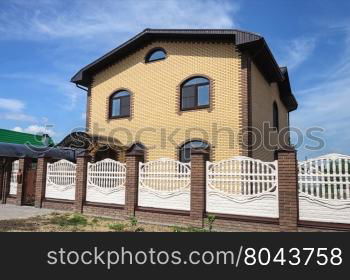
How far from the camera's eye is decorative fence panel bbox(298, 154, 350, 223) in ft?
22.2

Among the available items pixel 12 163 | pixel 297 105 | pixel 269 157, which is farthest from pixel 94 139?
pixel 297 105

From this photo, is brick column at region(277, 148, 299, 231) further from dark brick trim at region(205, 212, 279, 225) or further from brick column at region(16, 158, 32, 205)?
brick column at region(16, 158, 32, 205)

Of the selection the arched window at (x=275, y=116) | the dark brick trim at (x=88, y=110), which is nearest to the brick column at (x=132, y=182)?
the dark brick trim at (x=88, y=110)

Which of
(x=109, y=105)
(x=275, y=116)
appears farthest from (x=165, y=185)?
(x=275, y=116)

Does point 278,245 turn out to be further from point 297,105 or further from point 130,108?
point 297,105

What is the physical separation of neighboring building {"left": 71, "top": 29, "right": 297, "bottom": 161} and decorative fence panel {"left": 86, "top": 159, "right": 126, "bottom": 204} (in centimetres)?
333

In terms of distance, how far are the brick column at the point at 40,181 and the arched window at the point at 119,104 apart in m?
4.10

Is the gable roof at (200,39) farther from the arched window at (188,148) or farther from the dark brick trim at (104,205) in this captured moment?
the dark brick trim at (104,205)

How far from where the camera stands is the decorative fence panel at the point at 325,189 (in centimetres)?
675

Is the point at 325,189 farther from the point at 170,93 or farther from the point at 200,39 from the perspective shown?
the point at 200,39

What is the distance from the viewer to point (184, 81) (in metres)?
13.1

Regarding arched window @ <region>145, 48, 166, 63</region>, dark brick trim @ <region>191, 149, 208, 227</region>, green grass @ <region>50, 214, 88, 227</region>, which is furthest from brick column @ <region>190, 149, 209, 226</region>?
arched window @ <region>145, 48, 166, 63</region>

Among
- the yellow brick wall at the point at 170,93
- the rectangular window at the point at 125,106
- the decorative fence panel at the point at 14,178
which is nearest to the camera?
the yellow brick wall at the point at 170,93

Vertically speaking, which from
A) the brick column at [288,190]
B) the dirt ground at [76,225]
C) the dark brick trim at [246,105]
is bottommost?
the dirt ground at [76,225]
